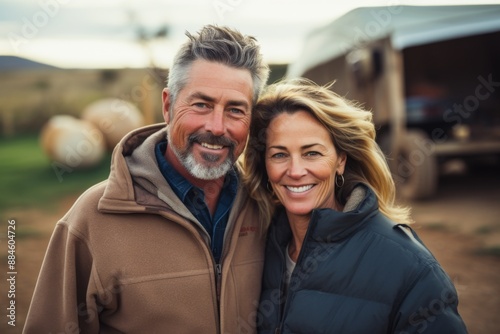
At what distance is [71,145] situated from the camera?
1195 cm

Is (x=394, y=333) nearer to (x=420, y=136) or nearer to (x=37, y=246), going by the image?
(x=37, y=246)

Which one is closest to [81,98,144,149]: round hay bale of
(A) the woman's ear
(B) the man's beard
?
(B) the man's beard

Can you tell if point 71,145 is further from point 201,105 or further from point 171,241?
point 171,241

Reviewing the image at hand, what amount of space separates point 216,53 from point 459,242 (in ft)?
16.7

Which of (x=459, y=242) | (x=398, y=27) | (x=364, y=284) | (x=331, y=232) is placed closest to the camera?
(x=364, y=284)

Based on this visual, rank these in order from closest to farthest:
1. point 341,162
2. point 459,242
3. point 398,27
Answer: point 341,162, point 459,242, point 398,27

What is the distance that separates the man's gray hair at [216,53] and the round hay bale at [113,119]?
10.5 m

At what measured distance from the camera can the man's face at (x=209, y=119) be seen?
2.69 m

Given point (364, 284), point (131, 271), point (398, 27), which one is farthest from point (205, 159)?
point (398, 27)

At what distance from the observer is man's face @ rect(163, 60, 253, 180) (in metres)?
2.69

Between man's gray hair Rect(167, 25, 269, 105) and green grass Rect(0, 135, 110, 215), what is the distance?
294 inches

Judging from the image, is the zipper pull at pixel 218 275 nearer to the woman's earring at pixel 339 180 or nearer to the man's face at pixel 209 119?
the man's face at pixel 209 119

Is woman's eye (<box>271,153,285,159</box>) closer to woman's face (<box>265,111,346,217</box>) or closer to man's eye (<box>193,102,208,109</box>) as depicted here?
woman's face (<box>265,111,346,217</box>)

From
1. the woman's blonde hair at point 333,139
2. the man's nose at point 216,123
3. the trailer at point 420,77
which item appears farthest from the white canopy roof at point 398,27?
the man's nose at point 216,123
